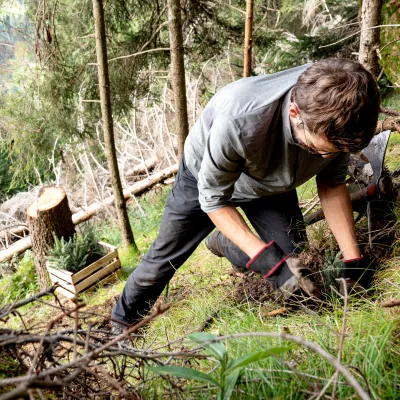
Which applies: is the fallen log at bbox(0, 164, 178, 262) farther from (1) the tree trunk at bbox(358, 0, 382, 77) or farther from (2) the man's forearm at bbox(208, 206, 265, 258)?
(2) the man's forearm at bbox(208, 206, 265, 258)

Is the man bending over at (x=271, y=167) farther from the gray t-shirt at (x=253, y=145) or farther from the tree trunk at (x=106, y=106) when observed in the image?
the tree trunk at (x=106, y=106)

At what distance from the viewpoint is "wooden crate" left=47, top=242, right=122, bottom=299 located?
4898mm

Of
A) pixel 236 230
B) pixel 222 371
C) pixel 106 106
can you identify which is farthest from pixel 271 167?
pixel 106 106

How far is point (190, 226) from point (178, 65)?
2.33 meters

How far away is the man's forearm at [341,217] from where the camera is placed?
2.54 metres

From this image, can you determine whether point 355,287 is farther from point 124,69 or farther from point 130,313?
point 124,69

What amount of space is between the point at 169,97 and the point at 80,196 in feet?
10.4

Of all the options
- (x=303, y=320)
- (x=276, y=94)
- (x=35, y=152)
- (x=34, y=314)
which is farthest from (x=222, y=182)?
(x=35, y=152)

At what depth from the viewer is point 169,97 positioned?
379 inches

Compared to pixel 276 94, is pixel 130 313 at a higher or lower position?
lower

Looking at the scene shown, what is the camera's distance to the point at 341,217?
2590 millimetres

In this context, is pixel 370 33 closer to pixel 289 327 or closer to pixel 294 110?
pixel 294 110

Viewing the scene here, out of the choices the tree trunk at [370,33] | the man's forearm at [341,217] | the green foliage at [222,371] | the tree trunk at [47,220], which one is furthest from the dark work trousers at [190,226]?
the tree trunk at [47,220]

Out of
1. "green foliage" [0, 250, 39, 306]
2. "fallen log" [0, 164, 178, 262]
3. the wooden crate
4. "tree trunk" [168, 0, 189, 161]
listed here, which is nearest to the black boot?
"tree trunk" [168, 0, 189, 161]
